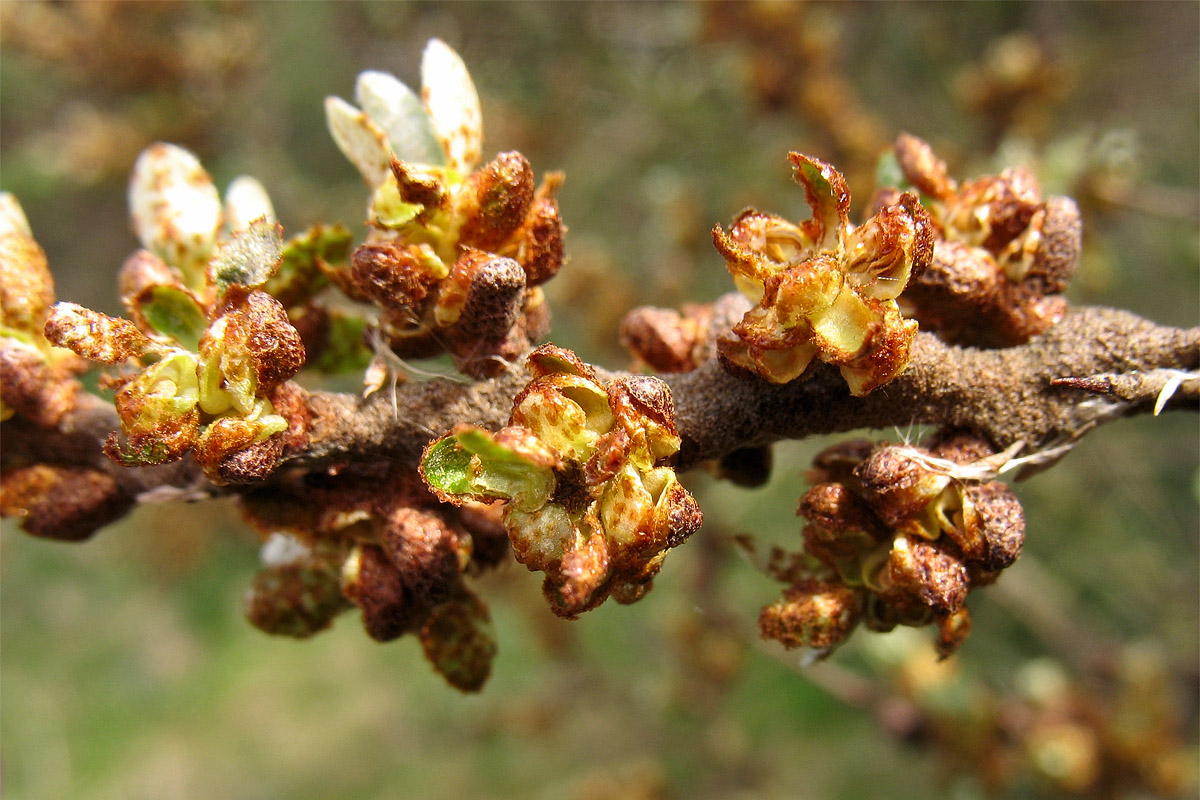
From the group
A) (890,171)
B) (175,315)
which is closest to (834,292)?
(890,171)

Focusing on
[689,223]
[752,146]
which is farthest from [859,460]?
[752,146]

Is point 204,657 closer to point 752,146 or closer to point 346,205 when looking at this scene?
point 346,205

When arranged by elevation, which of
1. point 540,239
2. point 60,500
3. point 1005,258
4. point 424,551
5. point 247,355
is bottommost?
point 60,500

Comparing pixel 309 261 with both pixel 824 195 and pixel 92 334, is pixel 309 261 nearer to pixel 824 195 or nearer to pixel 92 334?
pixel 92 334

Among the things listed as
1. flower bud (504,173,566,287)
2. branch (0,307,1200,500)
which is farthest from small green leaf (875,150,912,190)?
flower bud (504,173,566,287)

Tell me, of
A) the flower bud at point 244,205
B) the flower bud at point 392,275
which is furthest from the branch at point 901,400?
the flower bud at point 244,205

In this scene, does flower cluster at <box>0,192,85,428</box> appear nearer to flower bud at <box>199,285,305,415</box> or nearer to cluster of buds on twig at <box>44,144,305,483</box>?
cluster of buds on twig at <box>44,144,305,483</box>
